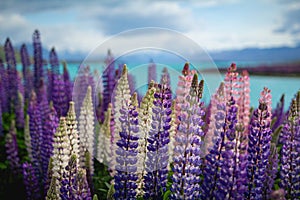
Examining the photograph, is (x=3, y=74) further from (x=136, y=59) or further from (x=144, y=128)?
(x=144, y=128)

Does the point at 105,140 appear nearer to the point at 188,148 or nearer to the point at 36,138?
the point at 36,138

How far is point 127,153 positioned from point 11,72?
11.8 feet

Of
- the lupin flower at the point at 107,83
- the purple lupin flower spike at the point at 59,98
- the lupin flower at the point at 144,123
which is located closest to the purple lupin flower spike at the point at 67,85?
the purple lupin flower spike at the point at 59,98

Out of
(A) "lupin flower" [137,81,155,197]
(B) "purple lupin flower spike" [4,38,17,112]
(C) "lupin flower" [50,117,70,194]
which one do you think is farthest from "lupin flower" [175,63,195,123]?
(B) "purple lupin flower spike" [4,38,17,112]

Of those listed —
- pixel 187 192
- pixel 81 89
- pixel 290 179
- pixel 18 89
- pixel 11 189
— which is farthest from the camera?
pixel 18 89

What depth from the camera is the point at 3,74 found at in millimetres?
5723

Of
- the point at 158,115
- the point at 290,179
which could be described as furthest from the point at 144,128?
the point at 290,179

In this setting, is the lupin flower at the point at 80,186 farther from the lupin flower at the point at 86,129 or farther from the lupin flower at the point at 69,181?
the lupin flower at the point at 86,129

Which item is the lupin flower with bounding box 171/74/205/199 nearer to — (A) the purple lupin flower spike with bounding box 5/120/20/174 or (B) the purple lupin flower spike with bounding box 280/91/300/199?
(B) the purple lupin flower spike with bounding box 280/91/300/199

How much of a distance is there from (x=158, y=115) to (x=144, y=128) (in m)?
0.27

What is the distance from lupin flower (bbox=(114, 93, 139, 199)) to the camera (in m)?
2.52

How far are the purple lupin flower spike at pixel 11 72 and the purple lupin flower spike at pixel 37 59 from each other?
44cm

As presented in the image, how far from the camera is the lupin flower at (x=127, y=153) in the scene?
2.52 m

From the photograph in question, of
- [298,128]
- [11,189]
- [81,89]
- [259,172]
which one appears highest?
[81,89]
